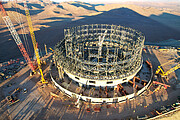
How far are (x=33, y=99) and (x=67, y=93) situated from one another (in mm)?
13629

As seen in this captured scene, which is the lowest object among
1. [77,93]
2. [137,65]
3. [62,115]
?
[62,115]

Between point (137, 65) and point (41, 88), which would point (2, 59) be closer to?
point (41, 88)

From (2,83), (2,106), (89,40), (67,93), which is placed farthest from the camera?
(89,40)

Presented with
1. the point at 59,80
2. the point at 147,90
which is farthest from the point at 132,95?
the point at 59,80

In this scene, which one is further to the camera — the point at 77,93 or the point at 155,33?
the point at 155,33

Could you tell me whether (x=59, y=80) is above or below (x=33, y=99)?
above

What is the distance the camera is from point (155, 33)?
13975 cm

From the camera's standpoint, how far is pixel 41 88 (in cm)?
5509

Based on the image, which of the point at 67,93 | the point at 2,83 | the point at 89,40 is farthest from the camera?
the point at 89,40

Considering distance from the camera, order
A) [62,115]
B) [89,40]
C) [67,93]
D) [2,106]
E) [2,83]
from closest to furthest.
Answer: [62,115] → [2,106] → [67,93] → [2,83] → [89,40]

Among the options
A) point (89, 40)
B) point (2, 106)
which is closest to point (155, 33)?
point (89, 40)

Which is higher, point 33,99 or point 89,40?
point 89,40

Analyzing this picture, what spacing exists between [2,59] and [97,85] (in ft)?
236

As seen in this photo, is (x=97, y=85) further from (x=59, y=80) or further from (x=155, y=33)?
(x=155, y=33)
